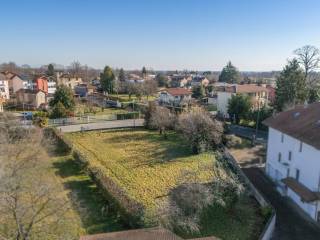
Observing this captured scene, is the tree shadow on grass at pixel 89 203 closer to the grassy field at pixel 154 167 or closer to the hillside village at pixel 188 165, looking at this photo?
the hillside village at pixel 188 165

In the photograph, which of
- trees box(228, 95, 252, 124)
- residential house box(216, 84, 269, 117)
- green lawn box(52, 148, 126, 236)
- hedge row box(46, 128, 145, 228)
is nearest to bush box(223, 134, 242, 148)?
trees box(228, 95, 252, 124)

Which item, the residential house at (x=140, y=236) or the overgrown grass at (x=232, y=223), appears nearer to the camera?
the residential house at (x=140, y=236)

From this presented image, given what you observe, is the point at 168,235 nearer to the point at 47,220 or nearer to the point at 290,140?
the point at 47,220

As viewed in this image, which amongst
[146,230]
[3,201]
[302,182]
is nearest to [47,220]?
[3,201]

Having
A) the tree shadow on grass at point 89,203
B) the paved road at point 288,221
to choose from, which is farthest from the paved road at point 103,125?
the paved road at point 288,221

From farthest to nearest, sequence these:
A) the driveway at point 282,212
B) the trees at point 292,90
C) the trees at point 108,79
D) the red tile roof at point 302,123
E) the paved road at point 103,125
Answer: the trees at point 108,79 → the trees at point 292,90 → the paved road at point 103,125 → the red tile roof at point 302,123 → the driveway at point 282,212

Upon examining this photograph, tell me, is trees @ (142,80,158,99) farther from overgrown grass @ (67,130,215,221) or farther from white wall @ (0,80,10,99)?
overgrown grass @ (67,130,215,221)
